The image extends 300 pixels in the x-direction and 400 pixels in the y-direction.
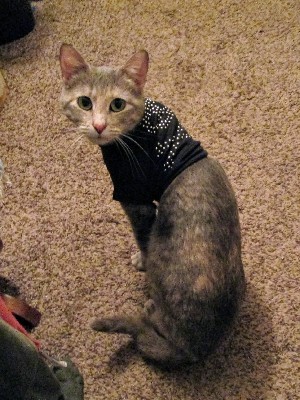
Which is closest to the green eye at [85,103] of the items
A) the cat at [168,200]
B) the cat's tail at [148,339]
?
the cat at [168,200]

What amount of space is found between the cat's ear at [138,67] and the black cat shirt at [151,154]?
0.06m

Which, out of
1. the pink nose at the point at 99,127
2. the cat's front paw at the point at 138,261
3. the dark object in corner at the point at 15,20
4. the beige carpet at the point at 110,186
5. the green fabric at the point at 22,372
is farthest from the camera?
the dark object in corner at the point at 15,20

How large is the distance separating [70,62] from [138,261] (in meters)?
0.55

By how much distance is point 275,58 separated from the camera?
160 centimetres

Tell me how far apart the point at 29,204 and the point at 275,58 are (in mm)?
994

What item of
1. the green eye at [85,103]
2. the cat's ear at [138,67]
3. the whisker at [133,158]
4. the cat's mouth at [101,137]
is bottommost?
the whisker at [133,158]

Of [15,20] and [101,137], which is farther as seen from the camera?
[15,20]

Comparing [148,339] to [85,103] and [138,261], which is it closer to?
[138,261]

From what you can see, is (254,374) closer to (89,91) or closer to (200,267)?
(200,267)

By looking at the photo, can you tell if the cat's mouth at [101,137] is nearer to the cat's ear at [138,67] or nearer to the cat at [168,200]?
the cat at [168,200]

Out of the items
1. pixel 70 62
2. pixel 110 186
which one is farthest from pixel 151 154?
pixel 110 186

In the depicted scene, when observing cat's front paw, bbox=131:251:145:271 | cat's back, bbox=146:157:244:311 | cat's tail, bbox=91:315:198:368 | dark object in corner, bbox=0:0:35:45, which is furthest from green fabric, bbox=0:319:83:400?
dark object in corner, bbox=0:0:35:45

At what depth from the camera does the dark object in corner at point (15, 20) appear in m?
1.63

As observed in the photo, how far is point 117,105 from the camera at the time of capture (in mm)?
977
